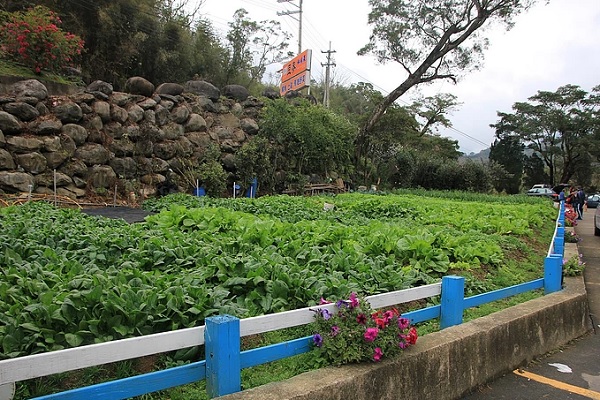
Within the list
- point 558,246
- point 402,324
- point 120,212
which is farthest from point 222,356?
point 120,212

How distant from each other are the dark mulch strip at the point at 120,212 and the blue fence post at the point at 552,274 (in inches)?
315

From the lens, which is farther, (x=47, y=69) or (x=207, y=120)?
(x=207, y=120)

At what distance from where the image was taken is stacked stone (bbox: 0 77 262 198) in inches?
466

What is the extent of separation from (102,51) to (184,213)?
13.7m

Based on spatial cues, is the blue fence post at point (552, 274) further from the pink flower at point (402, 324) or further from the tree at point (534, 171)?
the tree at point (534, 171)

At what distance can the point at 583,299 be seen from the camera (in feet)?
16.9

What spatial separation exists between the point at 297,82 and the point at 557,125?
31.2 meters

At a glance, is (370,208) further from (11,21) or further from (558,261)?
(11,21)

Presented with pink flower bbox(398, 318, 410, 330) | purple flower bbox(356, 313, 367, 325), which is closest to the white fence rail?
purple flower bbox(356, 313, 367, 325)

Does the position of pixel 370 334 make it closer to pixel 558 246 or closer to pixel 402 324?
pixel 402 324

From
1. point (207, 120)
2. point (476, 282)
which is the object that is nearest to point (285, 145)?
point (207, 120)

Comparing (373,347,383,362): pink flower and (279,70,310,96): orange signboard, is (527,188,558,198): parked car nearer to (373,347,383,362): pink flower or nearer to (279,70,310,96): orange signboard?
(279,70,310,96): orange signboard

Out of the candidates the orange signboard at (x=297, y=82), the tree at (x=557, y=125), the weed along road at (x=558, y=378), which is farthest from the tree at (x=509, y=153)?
the weed along road at (x=558, y=378)

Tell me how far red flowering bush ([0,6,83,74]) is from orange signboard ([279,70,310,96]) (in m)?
12.7
